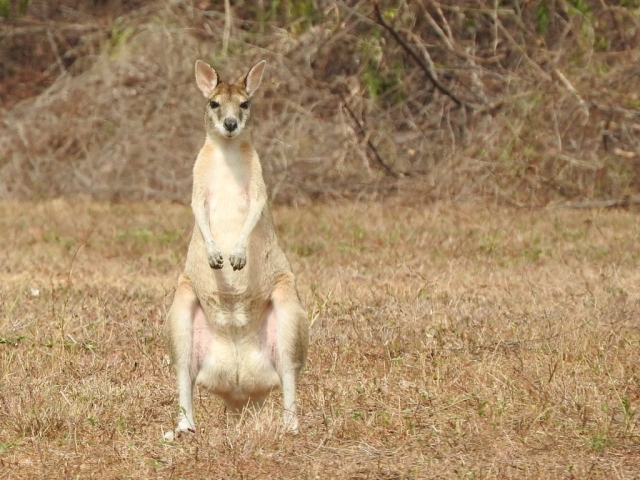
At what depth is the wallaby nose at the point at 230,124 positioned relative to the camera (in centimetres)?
523

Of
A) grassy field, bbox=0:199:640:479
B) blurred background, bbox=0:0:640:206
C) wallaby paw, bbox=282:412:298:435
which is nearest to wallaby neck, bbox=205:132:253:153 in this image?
grassy field, bbox=0:199:640:479

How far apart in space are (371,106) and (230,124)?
7.70 meters

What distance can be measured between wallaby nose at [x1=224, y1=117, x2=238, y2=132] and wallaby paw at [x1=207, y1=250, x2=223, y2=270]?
22.4 inches

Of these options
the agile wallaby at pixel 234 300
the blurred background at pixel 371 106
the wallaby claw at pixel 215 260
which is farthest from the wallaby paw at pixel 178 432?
the blurred background at pixel 371 106

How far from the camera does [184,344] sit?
16.0 feet

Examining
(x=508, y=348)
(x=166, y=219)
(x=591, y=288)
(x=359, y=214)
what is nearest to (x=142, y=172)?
(x=166, y=219)

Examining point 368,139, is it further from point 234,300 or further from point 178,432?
point 178,432

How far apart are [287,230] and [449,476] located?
6.62 metres

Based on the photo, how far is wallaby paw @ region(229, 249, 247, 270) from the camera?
4.91 meters

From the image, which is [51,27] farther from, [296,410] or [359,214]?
[296,410]

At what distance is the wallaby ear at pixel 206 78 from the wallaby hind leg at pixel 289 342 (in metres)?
1.16

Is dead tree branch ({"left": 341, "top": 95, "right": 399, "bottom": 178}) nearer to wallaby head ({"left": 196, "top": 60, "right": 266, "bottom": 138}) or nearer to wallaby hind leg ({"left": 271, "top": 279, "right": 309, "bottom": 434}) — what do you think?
wallaby head ({"left": 196, "top": 60, "right": 266, "bottom": 138})

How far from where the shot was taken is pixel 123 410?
16.5ft

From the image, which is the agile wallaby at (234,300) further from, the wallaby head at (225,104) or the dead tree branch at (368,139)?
the dead tree branch at (368,139)
